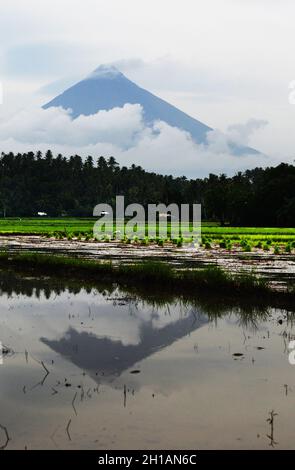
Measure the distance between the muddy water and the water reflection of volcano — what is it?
14 millimetres

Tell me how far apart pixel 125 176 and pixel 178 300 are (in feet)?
360

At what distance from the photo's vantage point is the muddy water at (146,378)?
203 inches

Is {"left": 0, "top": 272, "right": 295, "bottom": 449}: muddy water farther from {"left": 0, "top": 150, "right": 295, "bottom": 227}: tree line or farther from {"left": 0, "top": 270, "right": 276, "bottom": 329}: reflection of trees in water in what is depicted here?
{"left": 0, "top": 150, "right": 295, "bottom": 227}: tree line

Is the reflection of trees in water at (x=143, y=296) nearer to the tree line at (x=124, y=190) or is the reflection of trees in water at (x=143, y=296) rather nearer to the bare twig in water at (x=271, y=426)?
the bare twig in water at (x=271, y=426)

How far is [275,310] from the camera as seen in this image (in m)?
11.3

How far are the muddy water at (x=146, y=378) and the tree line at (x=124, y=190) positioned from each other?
5198 cm

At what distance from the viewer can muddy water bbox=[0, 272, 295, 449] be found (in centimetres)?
514

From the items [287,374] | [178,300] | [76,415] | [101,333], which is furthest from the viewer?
[178,300]

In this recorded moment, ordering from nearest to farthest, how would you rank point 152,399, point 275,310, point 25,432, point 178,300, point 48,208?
point 25,432
point 152,399
point 275,310
point 178,300
point 48,208

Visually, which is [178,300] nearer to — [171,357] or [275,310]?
[275,310]

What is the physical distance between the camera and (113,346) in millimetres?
8375

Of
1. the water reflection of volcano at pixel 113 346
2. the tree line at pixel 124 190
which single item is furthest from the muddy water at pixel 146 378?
the tree line at pixel 124 190

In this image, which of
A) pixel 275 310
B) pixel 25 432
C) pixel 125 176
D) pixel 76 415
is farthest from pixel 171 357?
pixel 125 176

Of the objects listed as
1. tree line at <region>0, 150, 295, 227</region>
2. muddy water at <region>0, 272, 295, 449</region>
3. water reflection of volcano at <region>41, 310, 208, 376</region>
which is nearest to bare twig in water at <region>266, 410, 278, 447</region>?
muddy water at <region>0, 272, 295, 449</region>
